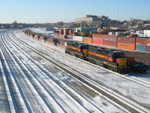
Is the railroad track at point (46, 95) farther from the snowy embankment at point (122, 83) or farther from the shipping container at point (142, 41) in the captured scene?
the shipping container at point (142, 41)

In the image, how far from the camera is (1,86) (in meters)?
20.9

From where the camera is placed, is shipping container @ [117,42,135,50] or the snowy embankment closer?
the snowy embankment

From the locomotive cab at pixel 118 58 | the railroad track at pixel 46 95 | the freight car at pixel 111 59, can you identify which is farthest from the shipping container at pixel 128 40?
the railroad track at pixel 46 95

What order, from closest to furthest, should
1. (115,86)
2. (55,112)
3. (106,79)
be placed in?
(55,112), (115,86), (106,79)

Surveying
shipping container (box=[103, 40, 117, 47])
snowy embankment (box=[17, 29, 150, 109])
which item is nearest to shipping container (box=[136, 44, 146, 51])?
shipping container (box=[103, 40, 117, 47])

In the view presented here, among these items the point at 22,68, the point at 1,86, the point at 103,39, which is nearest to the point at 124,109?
the point at 1,86

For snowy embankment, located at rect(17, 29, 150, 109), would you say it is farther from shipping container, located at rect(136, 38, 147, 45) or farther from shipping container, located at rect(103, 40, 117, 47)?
shipping container, located at rect(103, 40, 117, 47)

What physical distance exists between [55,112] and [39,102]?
7.90 ft

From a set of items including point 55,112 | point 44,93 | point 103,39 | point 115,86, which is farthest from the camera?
point 103,39

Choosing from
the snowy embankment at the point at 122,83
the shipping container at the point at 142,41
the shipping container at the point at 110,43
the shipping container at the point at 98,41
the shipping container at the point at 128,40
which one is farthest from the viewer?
the shipping container at the point at 98,41

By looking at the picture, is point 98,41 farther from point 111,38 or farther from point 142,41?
point 142,41

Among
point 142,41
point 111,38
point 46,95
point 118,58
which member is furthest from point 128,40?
point 46,95

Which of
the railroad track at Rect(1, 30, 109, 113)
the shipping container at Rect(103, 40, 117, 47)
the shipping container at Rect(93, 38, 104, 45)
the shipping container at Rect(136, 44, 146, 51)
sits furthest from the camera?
the shipping container at Rect(93, 38, 104, 45)

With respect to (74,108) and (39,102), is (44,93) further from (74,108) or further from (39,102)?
(74,108)
